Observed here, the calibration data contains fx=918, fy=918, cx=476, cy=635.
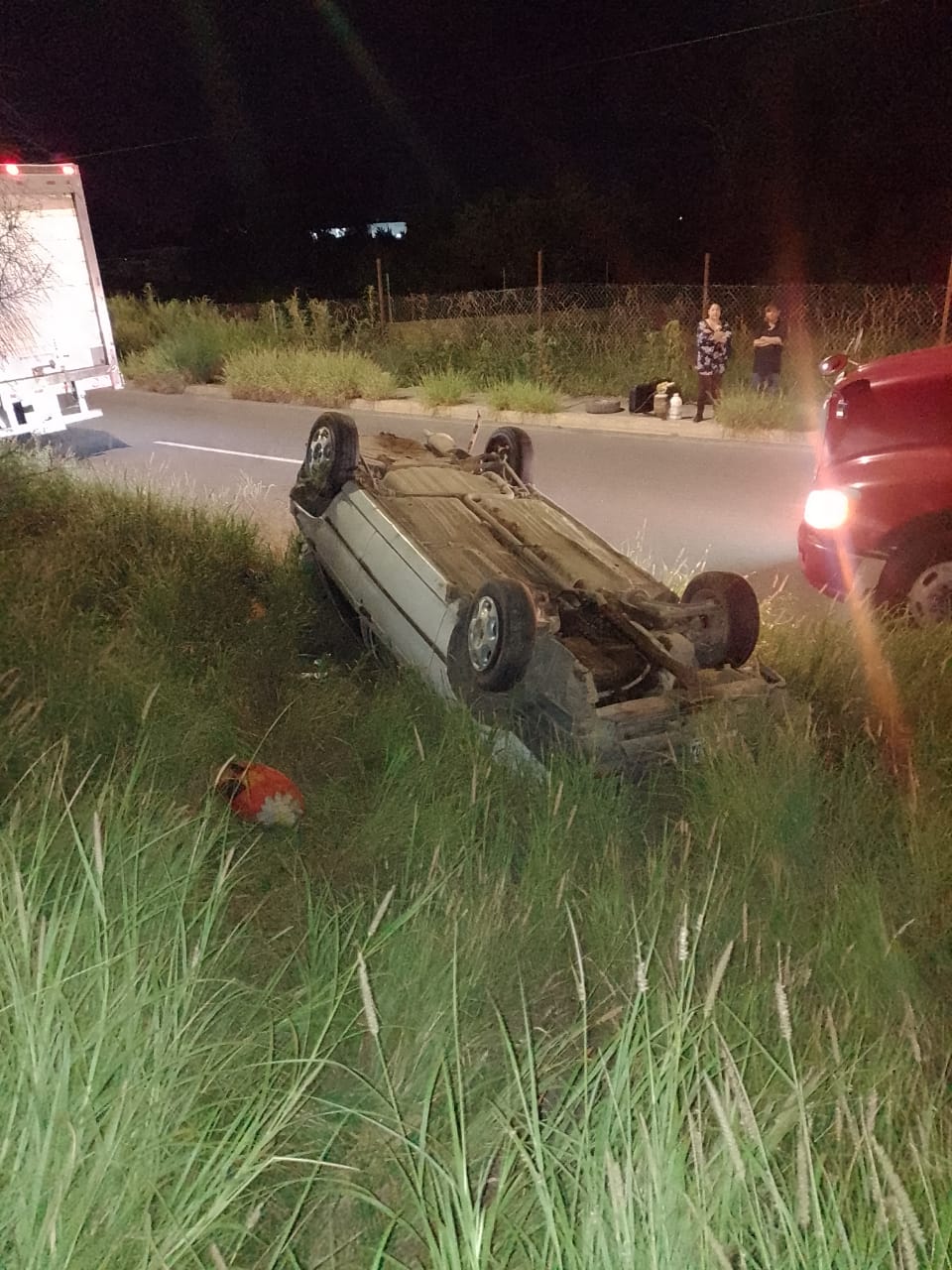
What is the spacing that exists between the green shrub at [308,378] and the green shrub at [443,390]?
1.12 metres

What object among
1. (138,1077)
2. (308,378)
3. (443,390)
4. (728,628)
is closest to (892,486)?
(728,628)

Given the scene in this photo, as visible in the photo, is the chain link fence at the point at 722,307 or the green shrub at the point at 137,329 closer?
the chain link fence at the point at 722,307

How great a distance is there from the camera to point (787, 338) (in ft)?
50.6

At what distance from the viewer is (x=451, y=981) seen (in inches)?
94.7

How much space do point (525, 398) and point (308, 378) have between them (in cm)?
429

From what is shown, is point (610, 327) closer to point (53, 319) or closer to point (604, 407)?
point (604, 407)

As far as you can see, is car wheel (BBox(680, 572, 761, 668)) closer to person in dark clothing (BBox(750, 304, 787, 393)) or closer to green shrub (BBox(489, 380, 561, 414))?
person in dark clothing (BBox(750, 304, 787, 393))

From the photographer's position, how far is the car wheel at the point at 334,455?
18.4 ft

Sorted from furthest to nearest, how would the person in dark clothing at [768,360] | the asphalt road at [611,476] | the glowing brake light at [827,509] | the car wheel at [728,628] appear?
the person in dark clothing at [768,360] < the asphalt road at [611,476] < the glowing brake light at [827,509] < the car wheel at [728,628]

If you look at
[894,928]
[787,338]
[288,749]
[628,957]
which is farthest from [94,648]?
[787,338]

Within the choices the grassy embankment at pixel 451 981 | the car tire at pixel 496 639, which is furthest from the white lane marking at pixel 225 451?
the car tire at pixel 496 639

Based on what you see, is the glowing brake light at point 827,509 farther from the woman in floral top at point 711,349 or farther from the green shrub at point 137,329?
the green shrub at point 137,329

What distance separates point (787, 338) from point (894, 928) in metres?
14.4

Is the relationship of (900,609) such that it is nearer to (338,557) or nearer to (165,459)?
(338,557)
